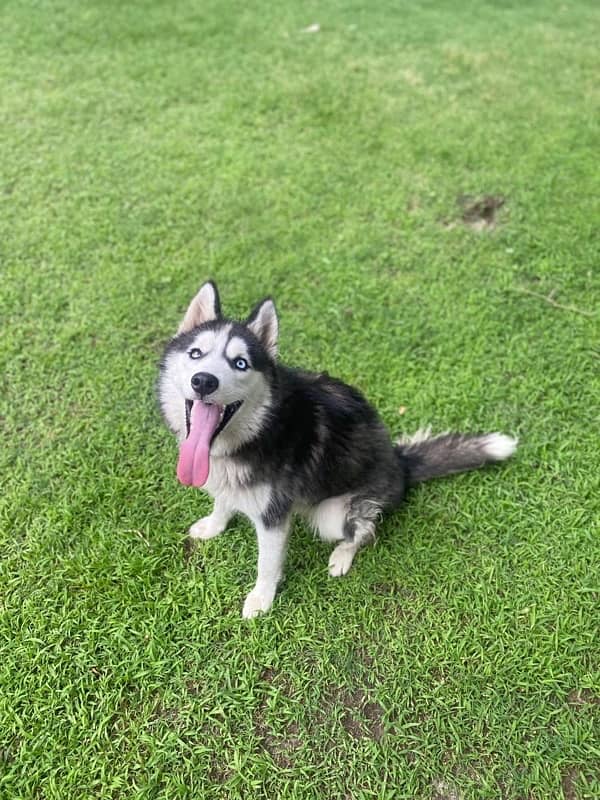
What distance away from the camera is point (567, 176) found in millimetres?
5293

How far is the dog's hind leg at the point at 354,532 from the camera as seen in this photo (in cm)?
286

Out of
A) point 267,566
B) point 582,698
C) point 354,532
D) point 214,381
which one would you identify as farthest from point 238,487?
point 582,698

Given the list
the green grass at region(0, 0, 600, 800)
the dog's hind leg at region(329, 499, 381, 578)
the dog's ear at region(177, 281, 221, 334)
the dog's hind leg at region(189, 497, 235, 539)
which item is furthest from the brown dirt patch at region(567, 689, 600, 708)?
the dog's ear at region(177, 281, 221, 334)

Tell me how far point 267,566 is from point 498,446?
154cm

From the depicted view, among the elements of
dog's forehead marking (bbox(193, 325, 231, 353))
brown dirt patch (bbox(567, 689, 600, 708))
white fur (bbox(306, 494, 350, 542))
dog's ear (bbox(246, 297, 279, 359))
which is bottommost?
brown dirt patch (bbox(567, 689, 600, 708))

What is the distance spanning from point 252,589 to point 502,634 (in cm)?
129

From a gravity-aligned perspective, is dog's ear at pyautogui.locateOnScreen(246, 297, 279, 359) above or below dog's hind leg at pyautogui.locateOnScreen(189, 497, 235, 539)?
above

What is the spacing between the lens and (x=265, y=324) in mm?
2463

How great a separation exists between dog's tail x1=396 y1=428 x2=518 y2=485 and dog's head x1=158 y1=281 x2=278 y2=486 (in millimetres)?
1151

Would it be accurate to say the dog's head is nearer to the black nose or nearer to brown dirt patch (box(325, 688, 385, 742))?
the black nose

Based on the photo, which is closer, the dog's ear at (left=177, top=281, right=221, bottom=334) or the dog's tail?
the dog's ear at (left=177, top=281, right=221, bottom=334)

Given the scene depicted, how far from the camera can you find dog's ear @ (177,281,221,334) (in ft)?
8.12

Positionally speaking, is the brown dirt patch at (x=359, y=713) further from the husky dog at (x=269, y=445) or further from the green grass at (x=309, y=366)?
the husky dog at (x=269, y=445)

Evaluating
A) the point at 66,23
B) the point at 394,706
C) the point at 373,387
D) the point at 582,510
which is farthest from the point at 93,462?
the point at 66,23
